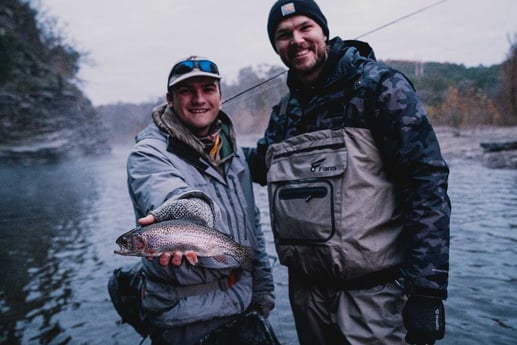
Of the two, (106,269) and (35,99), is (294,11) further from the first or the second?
(35,99)

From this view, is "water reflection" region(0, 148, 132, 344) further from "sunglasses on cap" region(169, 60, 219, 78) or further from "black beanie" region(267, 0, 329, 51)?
"black beanie" region(267, 0, 329, 51)

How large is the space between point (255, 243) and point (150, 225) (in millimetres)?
1218

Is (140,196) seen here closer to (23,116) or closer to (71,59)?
(23,116)

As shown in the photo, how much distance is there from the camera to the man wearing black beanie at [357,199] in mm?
2281

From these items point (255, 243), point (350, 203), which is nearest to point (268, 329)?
point (255, 243)

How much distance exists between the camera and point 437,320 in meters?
2.24

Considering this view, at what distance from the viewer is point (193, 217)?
93.0 inches

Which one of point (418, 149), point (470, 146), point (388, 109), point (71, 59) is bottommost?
point (470, 146)

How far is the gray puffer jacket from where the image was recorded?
8.97 ft

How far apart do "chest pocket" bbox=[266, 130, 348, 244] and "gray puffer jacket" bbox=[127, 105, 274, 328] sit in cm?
39

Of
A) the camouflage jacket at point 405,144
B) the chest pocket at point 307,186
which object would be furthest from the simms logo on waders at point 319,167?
the camouflage jacket at point 405,144

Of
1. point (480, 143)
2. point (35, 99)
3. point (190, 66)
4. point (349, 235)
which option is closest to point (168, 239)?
point (349, 235)

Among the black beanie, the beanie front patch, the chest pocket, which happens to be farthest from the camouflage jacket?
the beanie front patch

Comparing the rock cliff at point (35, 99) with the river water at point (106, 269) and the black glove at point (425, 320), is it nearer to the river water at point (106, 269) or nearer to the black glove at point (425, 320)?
the river water at point (106, 269)
